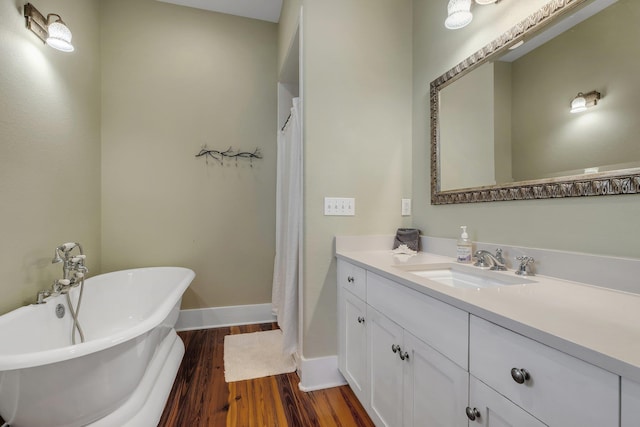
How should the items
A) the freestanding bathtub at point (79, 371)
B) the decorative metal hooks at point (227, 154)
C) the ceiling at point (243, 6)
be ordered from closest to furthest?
the freestanding bathtub at point (79, 371) → the ceiling at point (243, 6) → the decorative metal hooks at point (227, 154)

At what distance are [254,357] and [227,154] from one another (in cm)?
186

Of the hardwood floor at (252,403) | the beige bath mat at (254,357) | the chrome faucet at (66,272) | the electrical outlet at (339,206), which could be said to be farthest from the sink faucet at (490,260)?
the chrome faucet at (66,272)

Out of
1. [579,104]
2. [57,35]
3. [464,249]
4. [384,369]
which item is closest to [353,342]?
[384,369]

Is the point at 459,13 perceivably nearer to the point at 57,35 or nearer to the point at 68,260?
the point at 57,35

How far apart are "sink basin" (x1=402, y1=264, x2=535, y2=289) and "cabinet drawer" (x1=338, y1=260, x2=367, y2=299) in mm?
246

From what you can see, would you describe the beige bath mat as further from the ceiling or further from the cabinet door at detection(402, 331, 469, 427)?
the ceiling

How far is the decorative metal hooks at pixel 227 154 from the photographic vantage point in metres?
2.69

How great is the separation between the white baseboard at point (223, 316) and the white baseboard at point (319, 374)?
115 centimetres

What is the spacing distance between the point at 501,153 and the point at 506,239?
40cm

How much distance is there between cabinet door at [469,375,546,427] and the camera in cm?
63

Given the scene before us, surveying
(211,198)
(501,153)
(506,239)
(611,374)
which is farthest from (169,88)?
(611,374)

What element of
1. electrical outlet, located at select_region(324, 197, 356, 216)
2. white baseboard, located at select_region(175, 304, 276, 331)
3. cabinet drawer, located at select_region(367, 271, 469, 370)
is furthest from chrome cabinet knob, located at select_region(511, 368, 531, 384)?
white baseboard, located at select_region(175, 304, 276, 331)

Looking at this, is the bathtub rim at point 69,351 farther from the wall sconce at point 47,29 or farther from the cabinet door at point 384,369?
the wall sconce at point 47,29

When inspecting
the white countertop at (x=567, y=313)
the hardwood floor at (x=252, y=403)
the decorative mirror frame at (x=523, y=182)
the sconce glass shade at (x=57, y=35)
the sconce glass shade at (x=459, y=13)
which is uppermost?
the sconce glass shade at (x=57, y=35)
